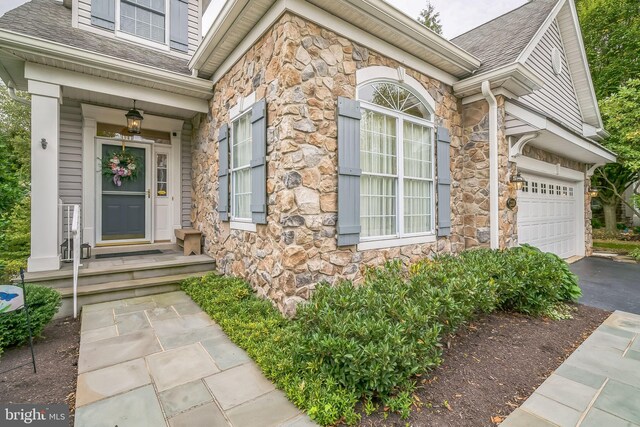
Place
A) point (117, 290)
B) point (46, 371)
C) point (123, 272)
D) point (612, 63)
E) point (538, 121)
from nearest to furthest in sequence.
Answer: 1. point (46, 371)
2. point (117, 290)
3. point (123, 272)
4. point (538, 121)
5. point (612, 63)

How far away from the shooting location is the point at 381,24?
12.0ft

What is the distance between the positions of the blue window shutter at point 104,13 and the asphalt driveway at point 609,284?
9741 millimetres

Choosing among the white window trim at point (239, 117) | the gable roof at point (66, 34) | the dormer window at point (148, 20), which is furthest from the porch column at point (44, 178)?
the dormer window at point (148, 20)

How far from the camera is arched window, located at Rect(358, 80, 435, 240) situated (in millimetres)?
3910

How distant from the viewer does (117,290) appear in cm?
407

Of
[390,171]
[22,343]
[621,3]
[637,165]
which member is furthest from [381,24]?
[621,3]

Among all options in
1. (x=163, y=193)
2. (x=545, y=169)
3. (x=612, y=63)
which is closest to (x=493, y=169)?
(x=545, y=169)

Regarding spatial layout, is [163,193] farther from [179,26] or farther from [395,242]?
[395,242]

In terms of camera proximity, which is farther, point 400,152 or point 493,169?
point 493,169

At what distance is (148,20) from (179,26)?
1.96 ft

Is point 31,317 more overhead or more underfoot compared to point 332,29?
more underfoot

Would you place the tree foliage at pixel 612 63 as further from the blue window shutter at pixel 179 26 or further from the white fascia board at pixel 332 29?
the blue window shutter at pixel 179 26

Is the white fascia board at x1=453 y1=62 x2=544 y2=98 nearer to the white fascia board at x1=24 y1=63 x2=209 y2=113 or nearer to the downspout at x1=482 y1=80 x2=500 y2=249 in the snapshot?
the downspout at x1=482 y1=80 x2=500 y2=249

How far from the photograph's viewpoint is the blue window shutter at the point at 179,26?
654 cm
